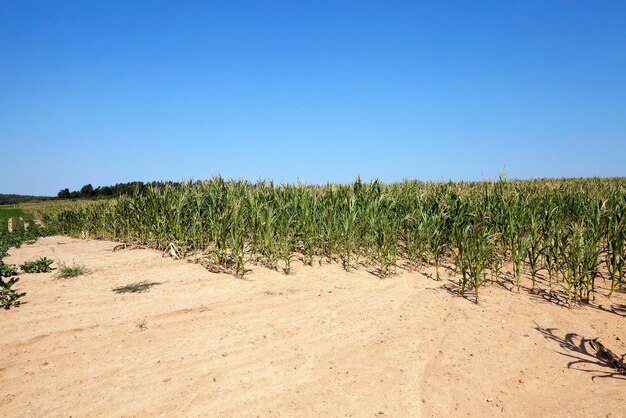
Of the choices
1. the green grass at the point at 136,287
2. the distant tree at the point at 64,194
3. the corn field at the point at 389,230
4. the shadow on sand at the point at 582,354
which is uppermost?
the distant tree at the point at 64,194

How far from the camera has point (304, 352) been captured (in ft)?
13.5

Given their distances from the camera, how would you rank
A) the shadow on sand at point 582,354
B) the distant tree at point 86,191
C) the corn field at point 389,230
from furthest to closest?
the distant tree at point 86,191 → the corn field at point 389,230 → the shadow on sand at point 582,354

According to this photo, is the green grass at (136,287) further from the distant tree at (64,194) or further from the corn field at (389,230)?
the distant tree at (64,194)

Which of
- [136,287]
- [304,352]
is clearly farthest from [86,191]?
[304,352]

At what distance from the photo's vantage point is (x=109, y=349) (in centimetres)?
422

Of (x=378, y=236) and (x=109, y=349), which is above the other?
(x=378, y=236)

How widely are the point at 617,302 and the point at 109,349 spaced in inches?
282

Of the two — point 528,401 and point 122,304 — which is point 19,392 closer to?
point 122,304

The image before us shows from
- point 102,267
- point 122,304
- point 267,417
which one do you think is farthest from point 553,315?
point 102,267

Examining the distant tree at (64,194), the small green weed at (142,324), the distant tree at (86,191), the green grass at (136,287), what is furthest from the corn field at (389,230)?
the distant tree at (64,194)

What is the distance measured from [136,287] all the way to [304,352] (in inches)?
147

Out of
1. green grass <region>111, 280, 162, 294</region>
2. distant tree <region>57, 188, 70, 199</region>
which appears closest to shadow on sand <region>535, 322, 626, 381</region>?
green grass <region>111, 280, 162, 294</region>

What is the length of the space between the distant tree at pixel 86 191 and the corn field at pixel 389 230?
61.3 metres

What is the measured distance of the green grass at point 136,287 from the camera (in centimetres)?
625
